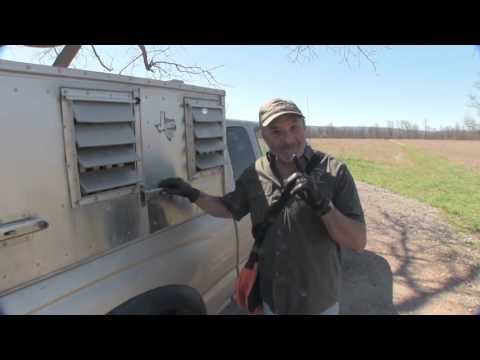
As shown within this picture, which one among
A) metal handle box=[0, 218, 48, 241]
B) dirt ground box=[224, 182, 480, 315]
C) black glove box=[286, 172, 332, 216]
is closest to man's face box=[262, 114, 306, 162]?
black glove box=[286, 172, 332, 216]

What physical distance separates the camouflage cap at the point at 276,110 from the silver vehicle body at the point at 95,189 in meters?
0.62

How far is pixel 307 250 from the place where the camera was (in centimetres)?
189

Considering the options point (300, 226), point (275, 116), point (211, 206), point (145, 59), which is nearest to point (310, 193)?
point (300, 226)

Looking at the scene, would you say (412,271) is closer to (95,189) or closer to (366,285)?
(366,285)

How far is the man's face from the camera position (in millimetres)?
2020

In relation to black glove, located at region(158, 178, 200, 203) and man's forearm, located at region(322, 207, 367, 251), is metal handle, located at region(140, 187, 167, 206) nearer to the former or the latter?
black glove, located at region(158, 178, 200, 203)

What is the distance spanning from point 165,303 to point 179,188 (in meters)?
0.72

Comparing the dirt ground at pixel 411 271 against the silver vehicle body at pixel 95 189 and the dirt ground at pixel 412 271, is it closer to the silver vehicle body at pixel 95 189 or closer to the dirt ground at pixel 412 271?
the dirt ground at pixel 412 271

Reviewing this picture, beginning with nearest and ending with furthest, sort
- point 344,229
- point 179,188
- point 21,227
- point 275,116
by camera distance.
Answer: point 21,227 < point 344,229 < point 275,116 < point 179,188

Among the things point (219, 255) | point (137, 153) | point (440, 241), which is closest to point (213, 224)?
point (219, 255)

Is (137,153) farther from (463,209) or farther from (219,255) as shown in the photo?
(463,209)

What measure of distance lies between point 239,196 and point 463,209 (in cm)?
1031

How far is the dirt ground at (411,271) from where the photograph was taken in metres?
4.23
